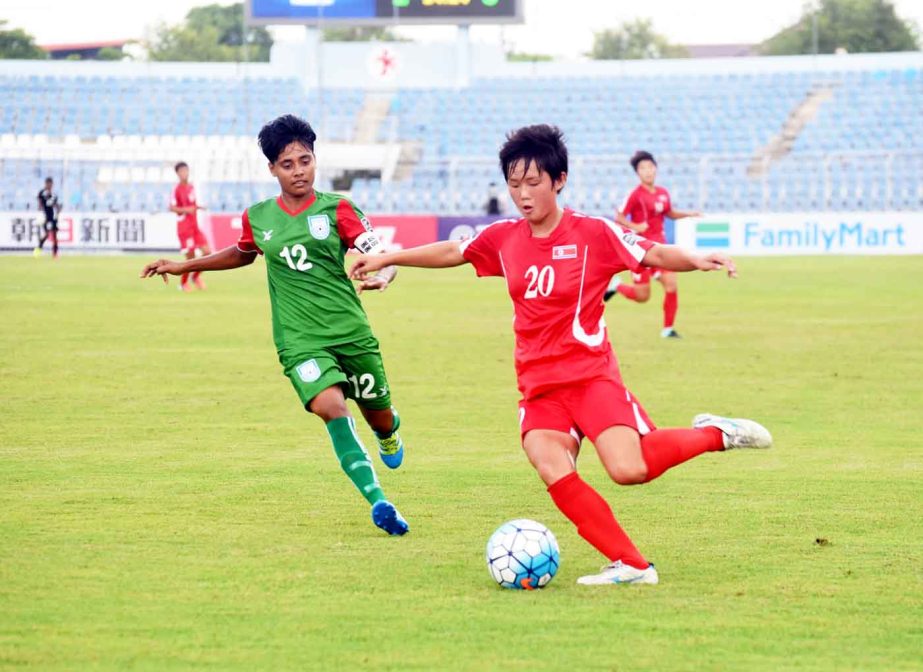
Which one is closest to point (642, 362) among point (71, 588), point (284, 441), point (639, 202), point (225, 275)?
point (639, 202)

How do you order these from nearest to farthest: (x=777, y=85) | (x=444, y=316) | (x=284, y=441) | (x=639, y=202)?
(x=284, y=441), (x=639, y=202), (x=444, y=316), (x=777, y=85)

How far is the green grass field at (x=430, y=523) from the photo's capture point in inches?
209

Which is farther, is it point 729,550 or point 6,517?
point 6,517

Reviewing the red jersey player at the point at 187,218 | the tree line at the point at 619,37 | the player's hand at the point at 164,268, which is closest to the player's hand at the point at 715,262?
the player's hand at the point at 164,268

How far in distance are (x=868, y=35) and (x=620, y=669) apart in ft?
249

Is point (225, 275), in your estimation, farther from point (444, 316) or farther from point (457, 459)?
point (457, 459)

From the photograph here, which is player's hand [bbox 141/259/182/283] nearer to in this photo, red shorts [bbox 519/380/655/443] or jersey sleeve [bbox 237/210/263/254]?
jersey sleeve [bbox 237/210/263/254]

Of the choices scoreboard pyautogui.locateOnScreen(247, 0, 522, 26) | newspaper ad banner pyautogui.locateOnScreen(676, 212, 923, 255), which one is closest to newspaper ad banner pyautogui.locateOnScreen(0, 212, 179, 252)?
scoreboard pyautogui.locateOnScreen(247, 0, 522, 26)

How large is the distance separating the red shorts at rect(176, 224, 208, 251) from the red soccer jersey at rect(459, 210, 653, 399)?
21.2 meters

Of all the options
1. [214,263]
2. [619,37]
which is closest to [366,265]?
[214,263]

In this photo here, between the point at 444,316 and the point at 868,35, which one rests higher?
the point at 868,35

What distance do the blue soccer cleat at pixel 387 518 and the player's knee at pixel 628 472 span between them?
4.47 ft

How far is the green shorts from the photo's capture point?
745 centimetres

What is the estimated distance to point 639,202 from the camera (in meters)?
19.0
